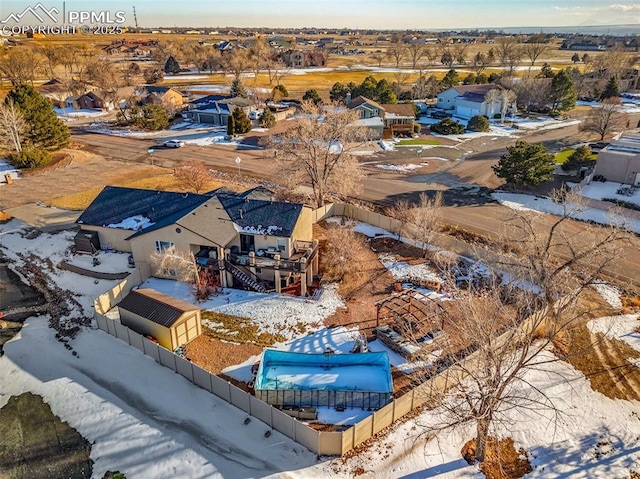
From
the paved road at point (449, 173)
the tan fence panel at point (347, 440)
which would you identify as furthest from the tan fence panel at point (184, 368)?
the paved road at point (449, 173)

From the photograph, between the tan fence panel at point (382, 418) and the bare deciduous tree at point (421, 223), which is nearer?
the tan fence panel at point (382, 418)

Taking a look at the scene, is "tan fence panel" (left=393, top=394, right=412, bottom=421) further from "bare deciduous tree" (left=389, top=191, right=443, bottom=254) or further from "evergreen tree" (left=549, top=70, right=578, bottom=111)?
"evergreen tree" (left=549, top=70, right=578, bottom=111)

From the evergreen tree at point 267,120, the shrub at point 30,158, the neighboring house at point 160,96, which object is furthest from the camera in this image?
the neighboring house at point 160,96

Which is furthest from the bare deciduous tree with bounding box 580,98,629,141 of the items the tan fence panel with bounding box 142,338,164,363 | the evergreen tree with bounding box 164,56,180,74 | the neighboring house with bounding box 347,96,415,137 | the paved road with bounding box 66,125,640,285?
the evergreen tree with bounding box 164,56,180,74

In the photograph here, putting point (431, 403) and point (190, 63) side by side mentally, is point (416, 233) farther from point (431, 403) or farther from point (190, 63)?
point (190, 63)

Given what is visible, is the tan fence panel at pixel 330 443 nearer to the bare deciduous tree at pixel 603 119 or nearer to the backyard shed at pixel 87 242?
the backyard shed at pixel 87 242

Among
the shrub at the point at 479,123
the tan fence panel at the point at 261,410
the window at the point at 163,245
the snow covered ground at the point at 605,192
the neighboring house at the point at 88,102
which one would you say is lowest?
the tan fence panel at the point at 261,410

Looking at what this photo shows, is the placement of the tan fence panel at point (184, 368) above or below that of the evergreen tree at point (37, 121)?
below

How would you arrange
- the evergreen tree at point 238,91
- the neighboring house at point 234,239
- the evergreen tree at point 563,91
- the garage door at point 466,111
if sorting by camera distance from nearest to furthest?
1. the neighboring house at point 234,239
2. the garage door at point 466,111
3. the evergreen tree at point 563,91
4. the evergreen tree at point 238,91
